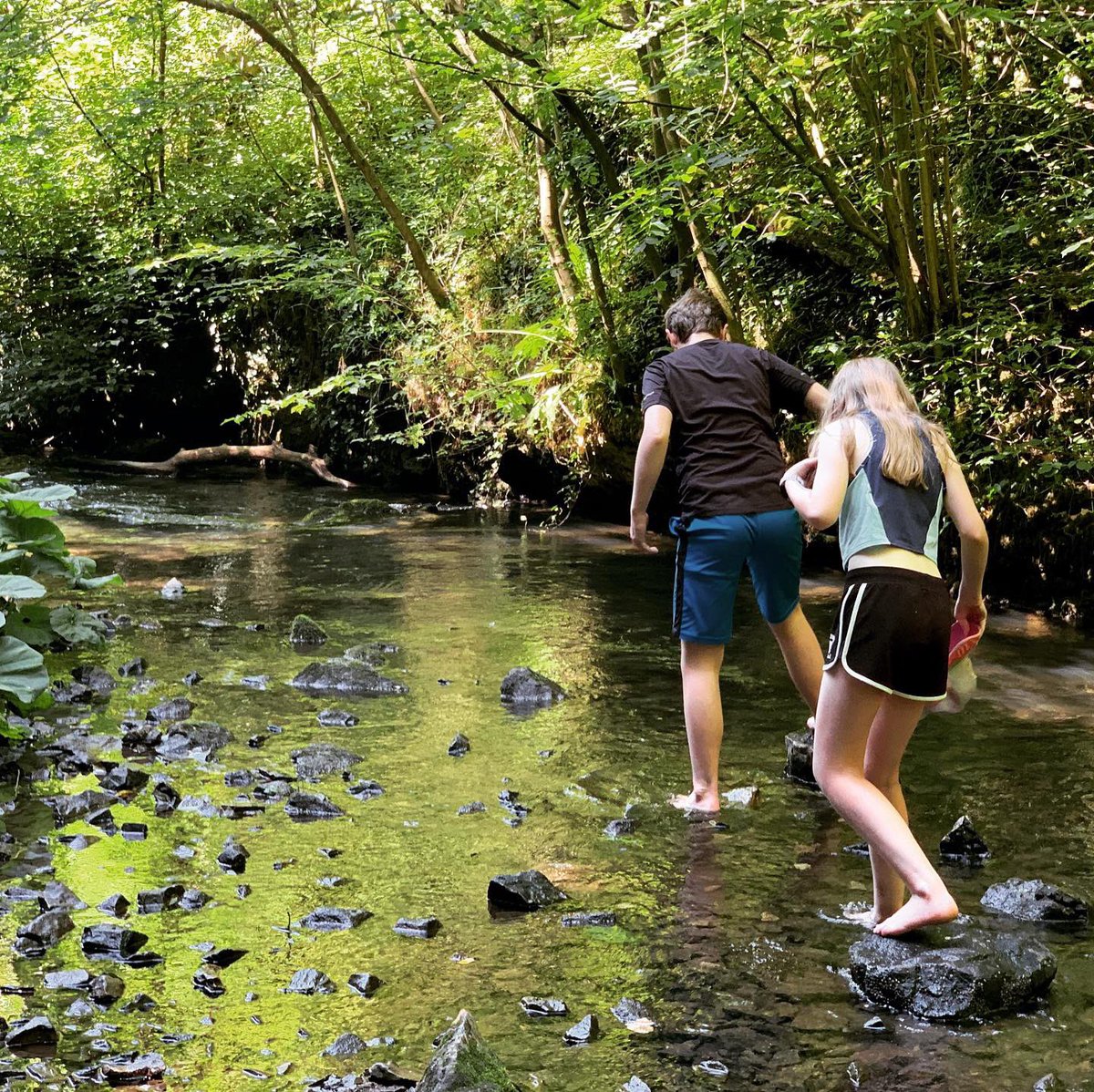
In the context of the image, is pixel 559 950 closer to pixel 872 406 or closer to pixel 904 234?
pixel 872 406

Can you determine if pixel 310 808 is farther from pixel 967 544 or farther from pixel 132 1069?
pixel 967 544

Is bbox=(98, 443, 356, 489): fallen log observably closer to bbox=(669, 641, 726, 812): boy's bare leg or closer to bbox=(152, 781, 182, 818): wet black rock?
bbox=(152, 781, 182, 818): wet black rock

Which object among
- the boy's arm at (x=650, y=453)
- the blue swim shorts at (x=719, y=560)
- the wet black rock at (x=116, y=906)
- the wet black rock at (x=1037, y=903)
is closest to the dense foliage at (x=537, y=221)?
the boy's arm at (x=650, y=453)

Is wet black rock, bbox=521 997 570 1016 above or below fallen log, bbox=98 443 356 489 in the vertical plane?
below

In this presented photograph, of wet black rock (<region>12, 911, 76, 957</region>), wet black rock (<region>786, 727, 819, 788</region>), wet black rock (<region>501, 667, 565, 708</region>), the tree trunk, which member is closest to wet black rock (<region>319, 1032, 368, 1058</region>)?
wet black rock (<region>12, 911, 76, 957</region>)

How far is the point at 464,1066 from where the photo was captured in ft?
8.39

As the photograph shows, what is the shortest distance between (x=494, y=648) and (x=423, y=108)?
12966 mm

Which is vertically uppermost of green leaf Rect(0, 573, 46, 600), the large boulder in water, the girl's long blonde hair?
the girl's long blonde hair

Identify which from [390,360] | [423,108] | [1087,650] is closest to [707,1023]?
[1087,650]

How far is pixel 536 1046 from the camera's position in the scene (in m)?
2.95

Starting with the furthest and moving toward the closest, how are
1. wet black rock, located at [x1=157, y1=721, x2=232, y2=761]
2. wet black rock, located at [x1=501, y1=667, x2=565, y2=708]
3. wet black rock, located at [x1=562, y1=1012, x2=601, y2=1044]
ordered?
wet black rock, located at [x1=501, y1=667, x2=565, y2=708] → wet black rock, located at [x1=157, y1=721, x2=232, y2=761] → wet black rock, located at [x1=562, y1=1012, x2=601, y2=1044]

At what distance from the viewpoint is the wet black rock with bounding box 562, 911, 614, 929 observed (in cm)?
369

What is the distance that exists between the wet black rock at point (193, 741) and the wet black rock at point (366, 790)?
86 cm

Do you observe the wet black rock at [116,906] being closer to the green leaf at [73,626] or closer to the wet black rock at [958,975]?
the wet black rock at [958,975]
